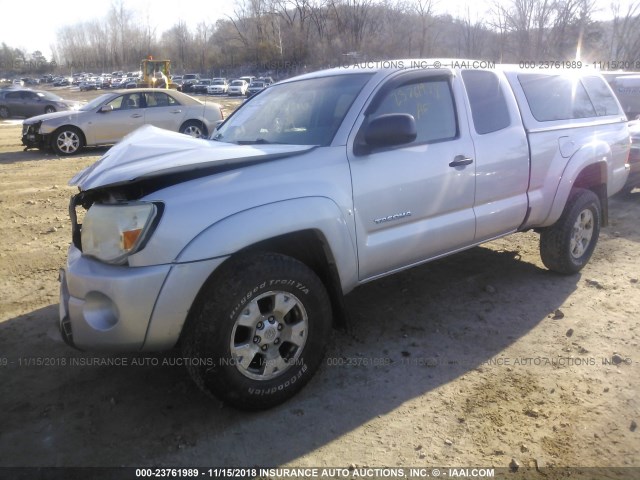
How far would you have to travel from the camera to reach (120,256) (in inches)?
102

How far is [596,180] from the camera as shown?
4980mm

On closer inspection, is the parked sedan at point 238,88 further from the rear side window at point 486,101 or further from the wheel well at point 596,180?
the rear side window at point 486,101

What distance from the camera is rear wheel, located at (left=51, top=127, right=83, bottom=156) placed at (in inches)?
476

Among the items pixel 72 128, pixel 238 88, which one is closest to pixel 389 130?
pixel 72 128

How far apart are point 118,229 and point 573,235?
400 cm

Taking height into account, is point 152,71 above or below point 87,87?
above

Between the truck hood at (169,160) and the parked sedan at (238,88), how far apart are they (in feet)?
154

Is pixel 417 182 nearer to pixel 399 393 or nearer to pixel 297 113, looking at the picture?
pixel 297 113

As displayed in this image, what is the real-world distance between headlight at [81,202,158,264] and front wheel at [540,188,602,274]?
3.67 meters

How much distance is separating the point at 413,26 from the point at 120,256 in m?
43.4

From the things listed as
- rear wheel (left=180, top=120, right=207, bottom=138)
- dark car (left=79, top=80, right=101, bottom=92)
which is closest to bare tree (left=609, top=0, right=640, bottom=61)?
rear wheel (left=180, top=120, right=207, bottom=138)

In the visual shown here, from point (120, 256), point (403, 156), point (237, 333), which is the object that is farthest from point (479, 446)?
point (120, 256)

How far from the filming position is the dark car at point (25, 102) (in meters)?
23.2

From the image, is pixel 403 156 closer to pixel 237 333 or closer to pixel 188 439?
pixel 237 333
